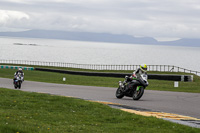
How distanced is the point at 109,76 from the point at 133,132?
37.7 meters

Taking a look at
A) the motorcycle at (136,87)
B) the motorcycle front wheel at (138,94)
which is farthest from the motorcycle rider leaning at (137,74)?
the motorcycle front wheel at (138,94)

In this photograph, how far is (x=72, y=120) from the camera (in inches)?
417

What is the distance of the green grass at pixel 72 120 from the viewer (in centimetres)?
895

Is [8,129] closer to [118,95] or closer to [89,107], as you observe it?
[89,107]

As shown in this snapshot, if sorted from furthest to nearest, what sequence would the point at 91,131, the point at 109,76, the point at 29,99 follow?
the point at 109,76, the point at 29,99, the point at 91,131

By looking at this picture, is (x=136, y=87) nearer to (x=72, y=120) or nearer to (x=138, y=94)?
(x=138, y=94)

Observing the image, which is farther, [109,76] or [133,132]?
[109,76]

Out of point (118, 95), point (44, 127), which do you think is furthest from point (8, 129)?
point (118, 95)

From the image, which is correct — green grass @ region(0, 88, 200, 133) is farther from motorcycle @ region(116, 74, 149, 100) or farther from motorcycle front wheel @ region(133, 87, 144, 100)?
motorcycle front wheel @ region(133, 87, 144, 100)

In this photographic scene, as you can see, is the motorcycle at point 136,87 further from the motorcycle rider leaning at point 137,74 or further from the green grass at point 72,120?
the green grass at point 72,120

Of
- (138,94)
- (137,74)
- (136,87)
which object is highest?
(137,74)

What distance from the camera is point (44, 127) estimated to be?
8.91 metres

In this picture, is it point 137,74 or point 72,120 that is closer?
point 72,120

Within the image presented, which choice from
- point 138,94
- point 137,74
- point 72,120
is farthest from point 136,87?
point 72,120
